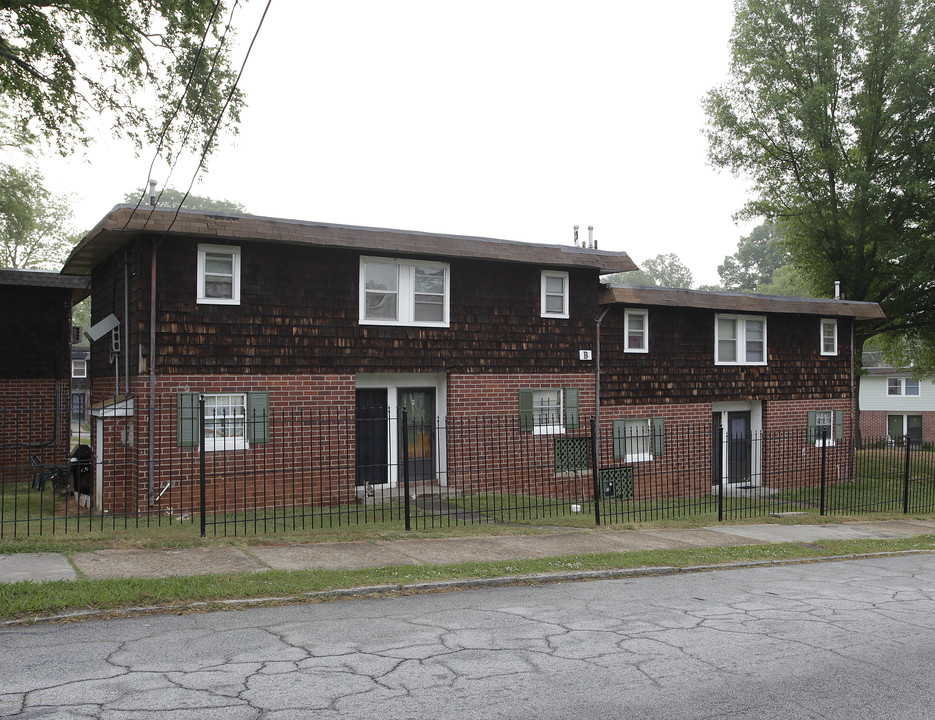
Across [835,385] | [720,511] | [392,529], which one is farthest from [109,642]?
[835,385]

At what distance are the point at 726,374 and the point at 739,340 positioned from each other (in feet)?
3.74

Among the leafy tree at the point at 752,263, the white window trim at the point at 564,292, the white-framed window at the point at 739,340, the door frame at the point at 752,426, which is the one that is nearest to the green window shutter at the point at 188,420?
the white window trim at the point at 564,292

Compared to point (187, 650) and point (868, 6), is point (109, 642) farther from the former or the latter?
point (868, 6)

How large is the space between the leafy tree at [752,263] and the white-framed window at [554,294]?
83.4 metres

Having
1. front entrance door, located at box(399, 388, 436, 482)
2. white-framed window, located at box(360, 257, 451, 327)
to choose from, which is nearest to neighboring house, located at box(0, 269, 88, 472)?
white-framed window, located at box(360, 257, 451, 327)

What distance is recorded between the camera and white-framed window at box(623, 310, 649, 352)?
21.0 m

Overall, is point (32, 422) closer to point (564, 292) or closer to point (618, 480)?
point (564, 292)

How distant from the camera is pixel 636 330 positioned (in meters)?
21.3

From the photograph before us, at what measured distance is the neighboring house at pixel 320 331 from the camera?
48.3ft

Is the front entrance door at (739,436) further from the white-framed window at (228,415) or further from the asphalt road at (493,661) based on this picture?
the asphalt road at (493,661)

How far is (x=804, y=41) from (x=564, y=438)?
19.7 meters

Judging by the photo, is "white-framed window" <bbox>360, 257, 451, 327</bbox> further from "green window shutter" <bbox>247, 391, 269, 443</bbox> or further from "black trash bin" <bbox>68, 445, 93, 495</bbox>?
"black trash bin" <bbox>68, 445, 93, 495</bbox>

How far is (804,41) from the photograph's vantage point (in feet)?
95.8

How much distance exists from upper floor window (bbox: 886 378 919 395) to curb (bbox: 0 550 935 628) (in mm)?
37196
